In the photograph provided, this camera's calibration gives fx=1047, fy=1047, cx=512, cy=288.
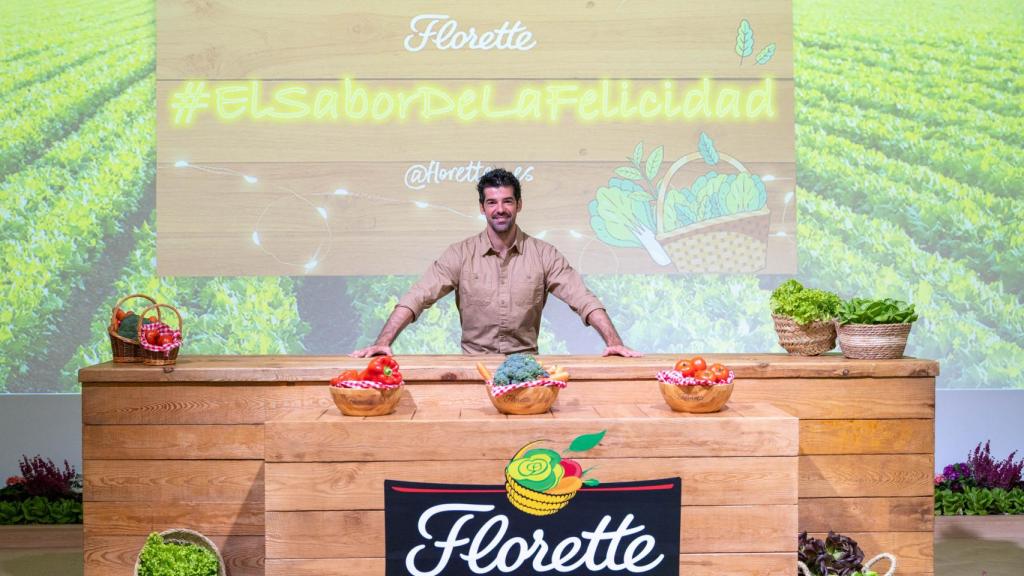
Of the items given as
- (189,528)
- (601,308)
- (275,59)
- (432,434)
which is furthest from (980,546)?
(275,59)

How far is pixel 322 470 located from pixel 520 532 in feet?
1.91

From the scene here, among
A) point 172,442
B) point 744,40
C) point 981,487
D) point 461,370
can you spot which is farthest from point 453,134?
point 981,487

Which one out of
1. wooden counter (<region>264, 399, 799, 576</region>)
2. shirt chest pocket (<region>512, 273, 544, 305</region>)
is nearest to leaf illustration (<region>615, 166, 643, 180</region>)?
shirt chest pocket (<region>512, 273, 544, 305</region>)

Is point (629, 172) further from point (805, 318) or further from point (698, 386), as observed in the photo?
point (698, 386)

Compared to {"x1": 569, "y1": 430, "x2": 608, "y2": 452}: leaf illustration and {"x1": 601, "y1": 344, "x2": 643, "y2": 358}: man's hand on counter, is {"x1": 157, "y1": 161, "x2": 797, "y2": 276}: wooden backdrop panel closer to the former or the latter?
{"x1": 601, "y1": 344, "x2": 643, "y2": 358}: man's hand on counter

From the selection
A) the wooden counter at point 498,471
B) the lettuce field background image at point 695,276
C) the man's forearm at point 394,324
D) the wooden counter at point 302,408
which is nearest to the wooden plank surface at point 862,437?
the wooden counter at point 302,408

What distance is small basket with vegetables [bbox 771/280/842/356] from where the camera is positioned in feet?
12.1

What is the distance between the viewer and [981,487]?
5.09 metres

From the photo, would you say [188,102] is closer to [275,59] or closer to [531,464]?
[275,59]

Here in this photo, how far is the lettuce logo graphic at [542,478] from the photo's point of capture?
2.93 m

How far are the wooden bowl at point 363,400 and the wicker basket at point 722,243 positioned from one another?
262 centimetres

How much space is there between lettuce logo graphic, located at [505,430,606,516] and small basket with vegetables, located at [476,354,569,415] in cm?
14

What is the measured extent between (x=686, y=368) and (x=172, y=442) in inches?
66.6

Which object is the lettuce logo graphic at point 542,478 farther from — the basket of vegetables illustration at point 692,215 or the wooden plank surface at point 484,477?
the basket of vegetables illustration at point 692,215
